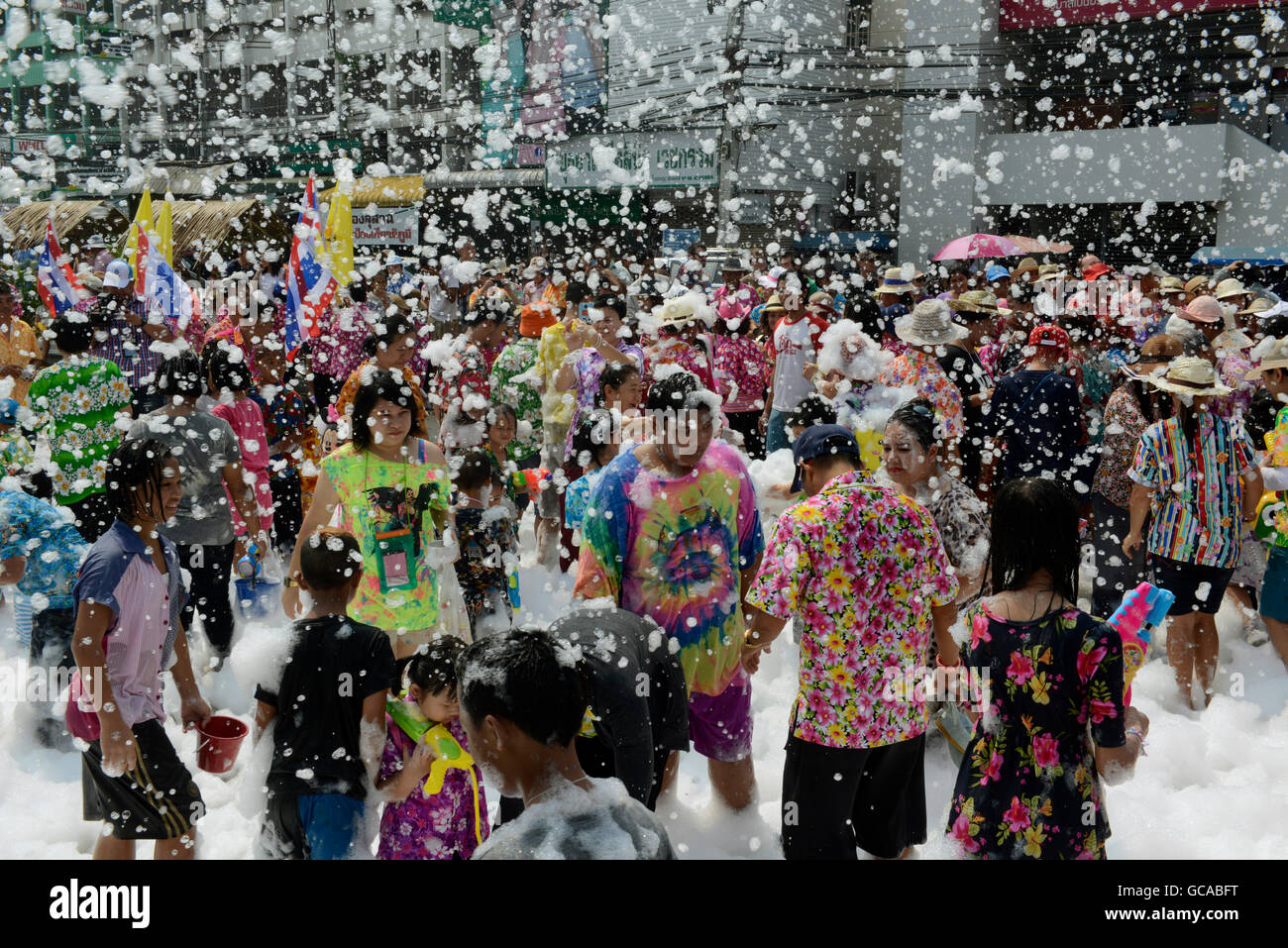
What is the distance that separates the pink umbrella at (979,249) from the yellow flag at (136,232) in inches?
372

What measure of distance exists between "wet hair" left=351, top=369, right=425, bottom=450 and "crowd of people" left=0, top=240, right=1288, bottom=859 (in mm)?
10

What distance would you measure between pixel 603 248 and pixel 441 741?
70.7ft

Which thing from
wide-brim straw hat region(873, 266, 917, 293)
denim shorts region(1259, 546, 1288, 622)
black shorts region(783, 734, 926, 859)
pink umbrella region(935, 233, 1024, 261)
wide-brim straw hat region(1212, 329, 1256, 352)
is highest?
pink umbrella region(935, 233, 1024, 261)

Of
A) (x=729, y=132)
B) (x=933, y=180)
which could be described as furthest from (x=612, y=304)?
(x=933, y=180)

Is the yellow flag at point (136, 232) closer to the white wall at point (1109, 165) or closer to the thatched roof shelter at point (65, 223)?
the thatched roof shelter at point (65, 223)

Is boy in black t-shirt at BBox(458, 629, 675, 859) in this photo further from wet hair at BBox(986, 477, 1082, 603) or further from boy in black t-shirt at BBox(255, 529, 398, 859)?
wet hair at BBox(986, 477, 1082, 603)

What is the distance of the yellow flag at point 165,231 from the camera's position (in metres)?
7.67

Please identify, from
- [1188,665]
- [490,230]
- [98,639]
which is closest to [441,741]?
[98,639]

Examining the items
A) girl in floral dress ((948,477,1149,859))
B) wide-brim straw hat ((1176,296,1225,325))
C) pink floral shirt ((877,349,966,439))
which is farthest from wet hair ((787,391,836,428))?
wide-brim straw hat ((1176,296,1225,325))

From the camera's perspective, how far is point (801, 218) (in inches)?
848

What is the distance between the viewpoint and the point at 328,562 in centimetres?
278

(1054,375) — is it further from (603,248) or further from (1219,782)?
(603,248)

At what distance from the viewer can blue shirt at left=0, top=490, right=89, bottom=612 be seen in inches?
149

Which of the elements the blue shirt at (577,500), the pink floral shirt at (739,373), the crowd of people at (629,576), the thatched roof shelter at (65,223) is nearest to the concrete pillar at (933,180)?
the pink floral shirt at (739,373)
